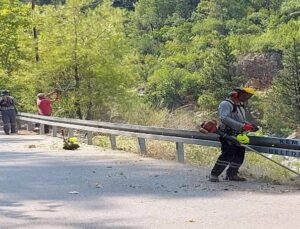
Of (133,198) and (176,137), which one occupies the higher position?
(176,137)

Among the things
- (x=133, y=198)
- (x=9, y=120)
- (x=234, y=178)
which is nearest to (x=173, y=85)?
(x=9, y=120)

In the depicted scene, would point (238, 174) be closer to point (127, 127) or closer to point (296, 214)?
point (296, 214)

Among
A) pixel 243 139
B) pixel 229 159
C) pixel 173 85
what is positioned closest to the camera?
pixel 243 139

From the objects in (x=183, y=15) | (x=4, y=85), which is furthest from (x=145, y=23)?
(x=4, y=85)

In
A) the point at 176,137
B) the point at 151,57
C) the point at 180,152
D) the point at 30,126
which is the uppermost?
the point at 151,57

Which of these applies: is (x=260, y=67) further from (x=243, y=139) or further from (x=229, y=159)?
(x=243, y=139)

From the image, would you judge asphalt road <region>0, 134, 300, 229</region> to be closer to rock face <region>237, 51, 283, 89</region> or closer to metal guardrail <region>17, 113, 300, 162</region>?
metal guardrail <region>17, 113, 300, 162</region>

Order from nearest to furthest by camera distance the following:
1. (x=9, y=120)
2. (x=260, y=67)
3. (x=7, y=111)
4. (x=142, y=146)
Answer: (x=142, y=146) < (x=7, y=111) < (x=9, y=120) < (x=260, y=67)

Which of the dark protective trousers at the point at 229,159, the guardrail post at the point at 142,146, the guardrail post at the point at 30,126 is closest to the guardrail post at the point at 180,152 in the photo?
the guardrail post at the point at 142,146

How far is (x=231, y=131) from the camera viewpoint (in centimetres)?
922

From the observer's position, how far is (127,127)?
551 inches

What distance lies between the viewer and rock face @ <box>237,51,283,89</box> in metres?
91.6

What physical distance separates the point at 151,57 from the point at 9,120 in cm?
10596

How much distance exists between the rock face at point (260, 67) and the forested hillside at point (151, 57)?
0.17 metres
